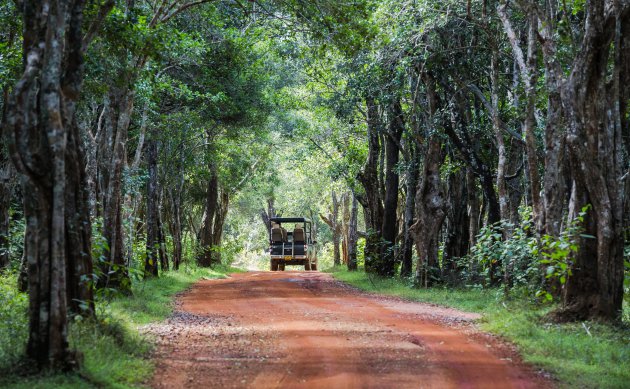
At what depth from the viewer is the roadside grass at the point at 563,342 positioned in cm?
843

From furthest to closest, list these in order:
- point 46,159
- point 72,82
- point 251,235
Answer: point 251,235, point 72,82, point 46,159

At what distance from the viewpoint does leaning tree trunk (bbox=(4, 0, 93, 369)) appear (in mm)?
7441

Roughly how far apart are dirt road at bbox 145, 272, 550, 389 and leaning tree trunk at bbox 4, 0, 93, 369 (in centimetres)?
125

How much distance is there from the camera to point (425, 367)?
347 inches

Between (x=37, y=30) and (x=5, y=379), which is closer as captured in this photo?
A: (x=5, y=379)

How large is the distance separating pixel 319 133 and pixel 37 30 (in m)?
25.3

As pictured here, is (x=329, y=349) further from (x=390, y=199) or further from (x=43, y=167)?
(x=390, y=199)

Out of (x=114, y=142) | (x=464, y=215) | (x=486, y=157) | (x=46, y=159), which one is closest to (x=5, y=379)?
(x=46, y=159)

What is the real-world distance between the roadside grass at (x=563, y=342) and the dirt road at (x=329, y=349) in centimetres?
33

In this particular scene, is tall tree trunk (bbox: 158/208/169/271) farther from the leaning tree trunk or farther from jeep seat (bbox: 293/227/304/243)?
the leaning tree trunk

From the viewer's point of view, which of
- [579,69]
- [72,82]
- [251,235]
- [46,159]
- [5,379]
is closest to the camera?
[5,379]

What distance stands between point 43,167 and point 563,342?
709 centimetres

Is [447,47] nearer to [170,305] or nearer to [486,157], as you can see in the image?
[486,157]

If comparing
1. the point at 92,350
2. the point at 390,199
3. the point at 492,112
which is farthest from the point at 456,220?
the point at 92,350
